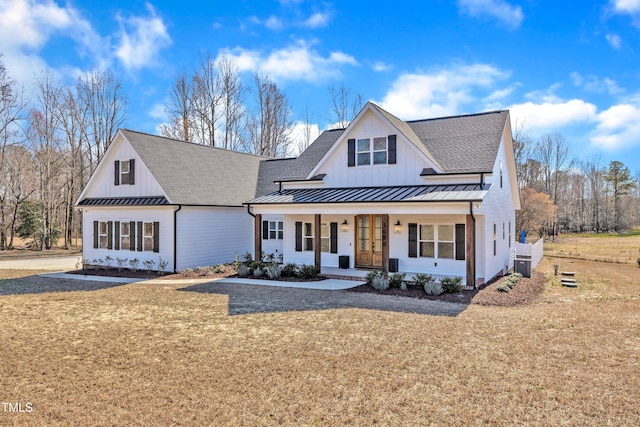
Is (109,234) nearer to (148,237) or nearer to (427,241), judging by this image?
(148,237)

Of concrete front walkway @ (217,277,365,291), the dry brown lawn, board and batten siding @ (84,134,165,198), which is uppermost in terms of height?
board and batten siding @ (84,134,165,198)

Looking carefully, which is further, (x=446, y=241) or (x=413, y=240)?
(x=413, y=240)

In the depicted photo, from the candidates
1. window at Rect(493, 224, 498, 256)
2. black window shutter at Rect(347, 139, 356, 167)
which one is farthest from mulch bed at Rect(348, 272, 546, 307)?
black window shutter at Rect(347, 139, 356, 167)

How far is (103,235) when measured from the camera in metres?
19.7

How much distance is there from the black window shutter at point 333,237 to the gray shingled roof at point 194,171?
582 centimetres

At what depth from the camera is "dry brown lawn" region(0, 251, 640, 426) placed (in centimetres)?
490

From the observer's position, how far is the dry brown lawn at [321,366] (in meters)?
4.90

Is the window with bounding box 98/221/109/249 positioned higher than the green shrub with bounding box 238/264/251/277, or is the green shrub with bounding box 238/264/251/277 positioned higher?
the window with bounding box 98/221/109/249

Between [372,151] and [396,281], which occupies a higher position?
[372,151]

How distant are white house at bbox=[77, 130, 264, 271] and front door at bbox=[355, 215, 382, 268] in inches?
278

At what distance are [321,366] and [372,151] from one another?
11.5 meters

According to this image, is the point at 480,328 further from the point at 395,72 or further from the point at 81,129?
the point at 81,129

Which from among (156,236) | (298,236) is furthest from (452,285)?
(156,236)

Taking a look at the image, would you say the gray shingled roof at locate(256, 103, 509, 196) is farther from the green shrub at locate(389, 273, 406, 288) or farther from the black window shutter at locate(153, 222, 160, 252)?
the black window shutter at locate(153, 222, 160, 252)
